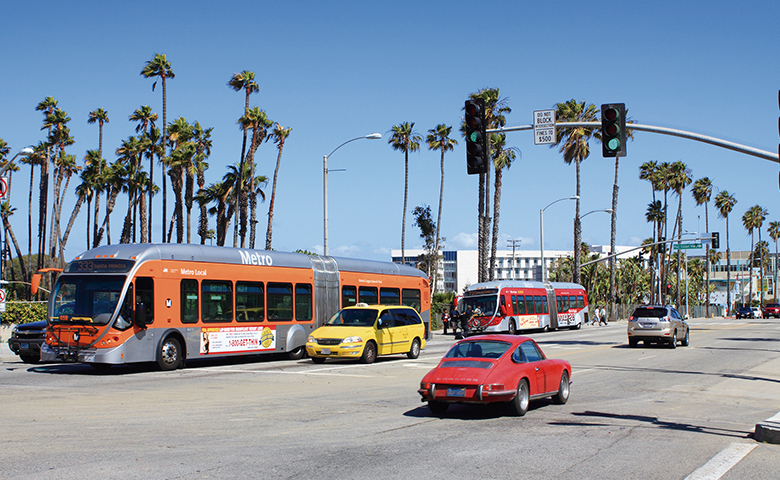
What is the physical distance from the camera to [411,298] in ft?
97.7

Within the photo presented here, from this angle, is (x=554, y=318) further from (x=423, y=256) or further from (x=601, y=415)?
(x=601, y=415)

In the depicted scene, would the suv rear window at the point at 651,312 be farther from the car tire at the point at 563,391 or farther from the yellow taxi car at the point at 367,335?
the car tire at the point at 563,391

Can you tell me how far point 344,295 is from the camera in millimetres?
25828

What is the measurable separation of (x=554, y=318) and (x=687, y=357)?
2321 cm

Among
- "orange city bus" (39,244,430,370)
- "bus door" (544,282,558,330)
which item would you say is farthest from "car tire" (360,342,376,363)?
"bus door" (544,282,558,330)

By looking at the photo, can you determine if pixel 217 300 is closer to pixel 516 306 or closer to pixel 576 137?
pixel 516 306

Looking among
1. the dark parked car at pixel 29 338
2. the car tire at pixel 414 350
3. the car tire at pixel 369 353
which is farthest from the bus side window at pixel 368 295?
the dark parked car at pixel 29 338

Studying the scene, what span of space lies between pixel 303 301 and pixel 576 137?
4492 centimetres

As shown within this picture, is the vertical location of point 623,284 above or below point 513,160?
below

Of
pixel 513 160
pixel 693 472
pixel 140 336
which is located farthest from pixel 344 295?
pixel 513 160

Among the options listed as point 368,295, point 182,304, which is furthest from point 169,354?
point 368,295

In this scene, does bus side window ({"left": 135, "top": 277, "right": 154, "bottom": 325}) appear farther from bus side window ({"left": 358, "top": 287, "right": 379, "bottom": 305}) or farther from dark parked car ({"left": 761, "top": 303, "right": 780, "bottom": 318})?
dark parked car ({"left": 761, "top": 303, "right": 780, "bottom": 318})

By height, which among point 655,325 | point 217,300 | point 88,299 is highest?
point 88,299

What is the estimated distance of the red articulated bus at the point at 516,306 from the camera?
4006 centimetres
